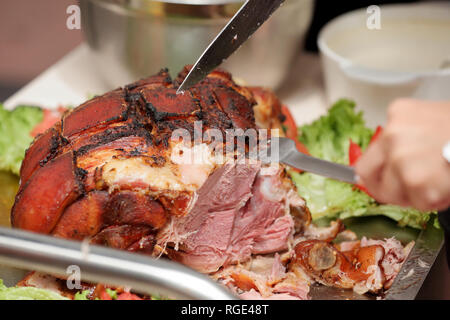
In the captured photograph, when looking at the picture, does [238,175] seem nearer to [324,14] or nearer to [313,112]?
[313,112]

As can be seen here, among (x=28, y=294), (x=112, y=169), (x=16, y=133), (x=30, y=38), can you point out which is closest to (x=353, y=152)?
(x=112, y=169)

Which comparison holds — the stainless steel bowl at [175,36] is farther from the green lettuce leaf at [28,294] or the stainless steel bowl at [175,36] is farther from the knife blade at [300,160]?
the green lettuce leaf at [28,294]

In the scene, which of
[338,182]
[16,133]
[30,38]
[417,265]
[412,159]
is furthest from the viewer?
[30,38]

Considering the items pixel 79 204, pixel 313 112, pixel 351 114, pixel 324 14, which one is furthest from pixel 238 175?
pixel 324 14

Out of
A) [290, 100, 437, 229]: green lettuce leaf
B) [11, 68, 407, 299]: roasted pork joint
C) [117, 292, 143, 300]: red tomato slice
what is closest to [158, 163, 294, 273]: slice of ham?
[11, 68, 407, 299]: roasted pork joint

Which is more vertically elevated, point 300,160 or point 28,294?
point 300,160

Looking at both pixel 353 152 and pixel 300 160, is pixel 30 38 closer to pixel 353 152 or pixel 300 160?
pixel 353 152
